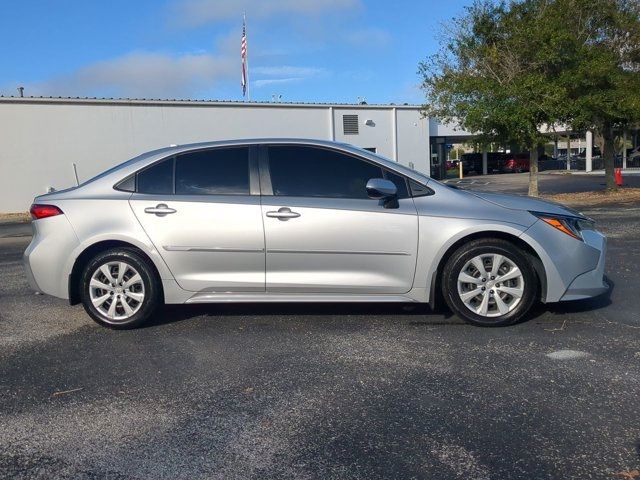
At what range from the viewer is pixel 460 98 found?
1948 centimetres

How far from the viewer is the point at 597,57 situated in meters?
18.2

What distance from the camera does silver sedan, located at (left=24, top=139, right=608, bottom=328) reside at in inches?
210

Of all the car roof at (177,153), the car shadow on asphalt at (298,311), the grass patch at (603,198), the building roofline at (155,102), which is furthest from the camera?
→ the building roofline at (155,102)

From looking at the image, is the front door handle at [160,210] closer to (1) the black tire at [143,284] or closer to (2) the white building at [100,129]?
(1) the black tire at [143,284]

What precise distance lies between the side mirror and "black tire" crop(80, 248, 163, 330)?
2.06 m

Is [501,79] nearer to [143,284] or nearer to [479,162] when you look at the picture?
[143,284]

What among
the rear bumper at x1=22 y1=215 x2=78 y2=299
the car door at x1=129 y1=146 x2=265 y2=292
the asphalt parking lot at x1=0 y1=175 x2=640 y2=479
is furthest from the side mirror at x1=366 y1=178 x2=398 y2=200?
the rear bumper at x1=22 y1=215 x2=78 y2=299

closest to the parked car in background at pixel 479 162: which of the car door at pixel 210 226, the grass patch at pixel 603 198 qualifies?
the grass patch at pixel 603 198

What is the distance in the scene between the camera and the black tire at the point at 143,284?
18.1ft

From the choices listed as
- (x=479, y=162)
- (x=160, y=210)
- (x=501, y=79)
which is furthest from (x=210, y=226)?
(x=479, y=162)

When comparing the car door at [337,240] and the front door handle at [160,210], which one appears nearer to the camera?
the car door at [337,240]

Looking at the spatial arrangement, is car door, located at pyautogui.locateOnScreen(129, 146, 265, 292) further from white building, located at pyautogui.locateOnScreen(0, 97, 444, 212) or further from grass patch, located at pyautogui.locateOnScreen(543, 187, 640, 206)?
white building, located at pyautogui.locateOnScreen(0, 97, 444, 212)

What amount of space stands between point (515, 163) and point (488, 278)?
51.9 metres

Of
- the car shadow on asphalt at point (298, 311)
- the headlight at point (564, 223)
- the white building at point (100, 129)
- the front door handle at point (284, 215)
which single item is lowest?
the car shadow on asphalt at point (298, 311)
